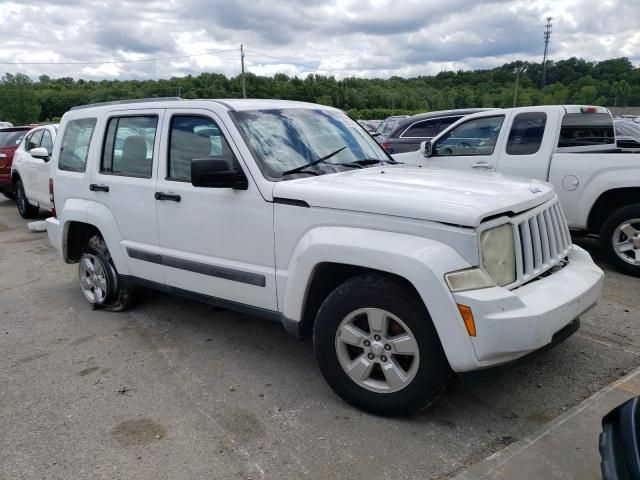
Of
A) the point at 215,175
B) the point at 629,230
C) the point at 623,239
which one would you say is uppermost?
the point at 215,175

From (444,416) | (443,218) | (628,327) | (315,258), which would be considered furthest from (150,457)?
(628,327)

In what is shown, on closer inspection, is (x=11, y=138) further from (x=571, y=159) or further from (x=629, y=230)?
(x=629, y=230)

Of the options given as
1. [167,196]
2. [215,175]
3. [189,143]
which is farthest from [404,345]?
[189,143]

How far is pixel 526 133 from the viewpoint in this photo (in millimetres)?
6434

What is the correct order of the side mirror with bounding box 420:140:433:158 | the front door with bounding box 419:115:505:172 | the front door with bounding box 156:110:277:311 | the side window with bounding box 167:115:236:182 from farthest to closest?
the side mirror with bounding box 420:140:433:158
the front door with bounding box 419:115:505:172
the side window with bounding box 167:115:236:182
the front door with bounding box 156:110:277:311

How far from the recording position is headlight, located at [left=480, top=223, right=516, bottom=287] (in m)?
2.79

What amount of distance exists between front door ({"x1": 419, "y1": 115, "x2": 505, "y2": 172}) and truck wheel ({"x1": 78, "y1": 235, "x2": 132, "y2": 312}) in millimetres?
4213

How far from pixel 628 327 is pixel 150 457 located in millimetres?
3798

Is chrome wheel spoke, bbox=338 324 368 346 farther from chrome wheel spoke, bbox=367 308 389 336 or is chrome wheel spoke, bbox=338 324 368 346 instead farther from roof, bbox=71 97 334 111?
roof, bbox=71 97 334 111

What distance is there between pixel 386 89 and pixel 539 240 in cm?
8543

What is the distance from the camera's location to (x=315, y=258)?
3156 mm

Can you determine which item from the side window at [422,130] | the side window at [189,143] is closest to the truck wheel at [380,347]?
the side window at [189,143]

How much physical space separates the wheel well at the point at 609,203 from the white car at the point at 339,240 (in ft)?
8.55

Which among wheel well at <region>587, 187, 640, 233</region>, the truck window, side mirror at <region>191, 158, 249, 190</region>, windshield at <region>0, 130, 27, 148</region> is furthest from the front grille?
windshield at <region>0, 130, 27, 148</region>
